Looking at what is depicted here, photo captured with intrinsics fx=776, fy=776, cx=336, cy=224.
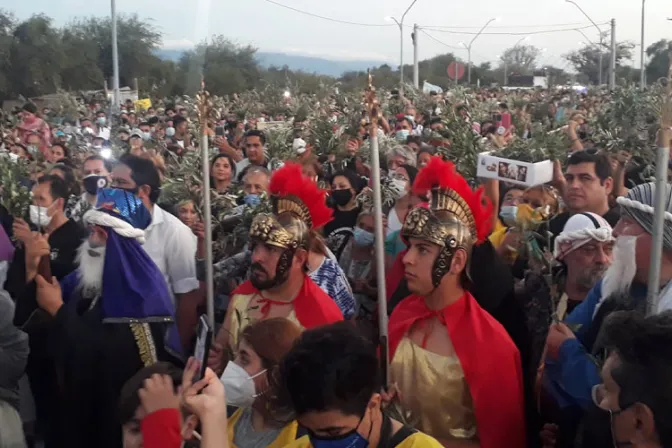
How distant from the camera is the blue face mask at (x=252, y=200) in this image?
537cm

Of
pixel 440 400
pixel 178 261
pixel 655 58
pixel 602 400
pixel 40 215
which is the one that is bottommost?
pixel 440 400

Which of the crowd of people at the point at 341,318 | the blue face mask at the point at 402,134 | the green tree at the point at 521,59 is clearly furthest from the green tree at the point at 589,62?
the crowd of people at the point at 341,318

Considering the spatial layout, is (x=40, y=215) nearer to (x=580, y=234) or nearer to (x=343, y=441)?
(x=580, y=234)

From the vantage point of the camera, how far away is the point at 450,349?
324cm

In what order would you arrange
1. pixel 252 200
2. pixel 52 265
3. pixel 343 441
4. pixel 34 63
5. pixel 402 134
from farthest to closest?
pixel 34 63, pixel 402 134, pixel 252 200, pixel 52 265, pixel 343 441

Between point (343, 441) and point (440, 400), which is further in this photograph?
point (440, 400)

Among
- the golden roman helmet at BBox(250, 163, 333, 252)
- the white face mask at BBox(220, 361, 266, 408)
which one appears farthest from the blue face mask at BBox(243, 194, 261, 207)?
the white face mask at BBox(220, 361, 266, 408)

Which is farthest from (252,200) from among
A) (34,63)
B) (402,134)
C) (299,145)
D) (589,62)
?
(589,62)

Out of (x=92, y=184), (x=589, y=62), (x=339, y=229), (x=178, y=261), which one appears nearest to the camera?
(x=178, y=261)

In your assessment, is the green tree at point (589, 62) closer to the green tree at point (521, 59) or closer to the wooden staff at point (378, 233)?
the green tree at point (521, 59)

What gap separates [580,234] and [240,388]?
179cm

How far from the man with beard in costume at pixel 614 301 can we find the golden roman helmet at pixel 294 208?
1473mm

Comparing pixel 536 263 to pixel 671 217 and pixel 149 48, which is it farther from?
pixel 149 48

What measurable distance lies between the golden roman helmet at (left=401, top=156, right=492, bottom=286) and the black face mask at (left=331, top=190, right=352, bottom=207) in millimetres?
2601
